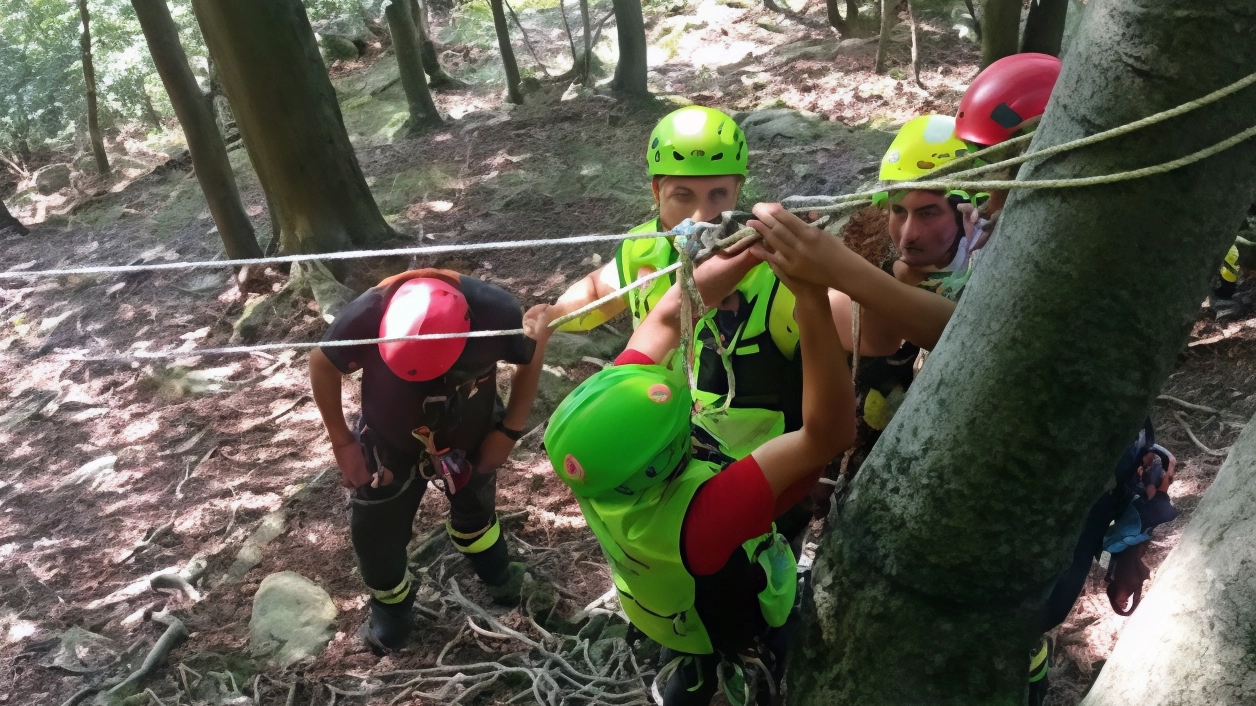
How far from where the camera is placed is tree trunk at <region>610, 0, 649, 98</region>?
1054cm

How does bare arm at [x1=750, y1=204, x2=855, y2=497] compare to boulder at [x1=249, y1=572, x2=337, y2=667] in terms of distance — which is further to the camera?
boulder at [x1=249, y1=572, x2=337, y2=667]

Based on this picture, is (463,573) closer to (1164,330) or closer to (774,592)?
(774,592)

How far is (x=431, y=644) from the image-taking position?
4.05m

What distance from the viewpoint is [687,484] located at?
2051mm

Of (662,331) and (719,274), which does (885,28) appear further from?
(719,274)

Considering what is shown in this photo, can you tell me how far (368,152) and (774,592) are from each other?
1051 centimetres

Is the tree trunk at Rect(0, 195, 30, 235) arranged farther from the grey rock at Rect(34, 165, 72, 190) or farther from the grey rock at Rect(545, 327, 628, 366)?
the grey rock at Rect(545, 327, 628, 366)

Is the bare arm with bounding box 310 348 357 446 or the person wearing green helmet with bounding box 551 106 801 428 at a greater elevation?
the person wearing green helmet with bounding box 551 106 801 428

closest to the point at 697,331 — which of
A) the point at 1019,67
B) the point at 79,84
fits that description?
the point at 1019,67

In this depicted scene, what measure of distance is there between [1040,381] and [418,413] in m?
2.54

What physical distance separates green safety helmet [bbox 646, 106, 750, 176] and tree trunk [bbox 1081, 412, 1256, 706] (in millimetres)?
1880

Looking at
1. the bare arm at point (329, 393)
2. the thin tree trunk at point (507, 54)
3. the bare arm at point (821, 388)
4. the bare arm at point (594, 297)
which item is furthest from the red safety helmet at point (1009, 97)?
the thin tree trunk at point (507, 54)

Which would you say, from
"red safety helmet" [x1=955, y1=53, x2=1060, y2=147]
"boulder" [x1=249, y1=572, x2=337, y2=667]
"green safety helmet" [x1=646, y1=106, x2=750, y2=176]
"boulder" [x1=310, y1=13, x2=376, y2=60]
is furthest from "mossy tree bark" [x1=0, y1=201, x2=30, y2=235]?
"red safety helmet" [x1=955, y1=53, x2=1060, y2=147]

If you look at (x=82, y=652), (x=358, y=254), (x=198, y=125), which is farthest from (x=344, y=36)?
(x=358, y=254)
